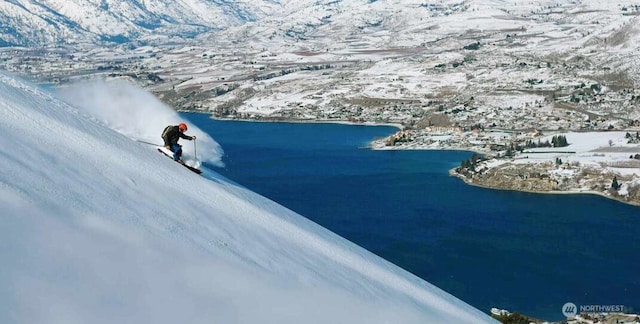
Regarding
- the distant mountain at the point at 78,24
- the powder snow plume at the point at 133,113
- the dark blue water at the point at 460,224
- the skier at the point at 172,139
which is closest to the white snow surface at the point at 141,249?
the skier at the point at 172,139

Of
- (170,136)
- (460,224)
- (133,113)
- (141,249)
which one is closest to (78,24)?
(460,224)

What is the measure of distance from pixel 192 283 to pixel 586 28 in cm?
9608

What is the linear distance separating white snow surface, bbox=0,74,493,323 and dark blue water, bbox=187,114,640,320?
15.7 metres

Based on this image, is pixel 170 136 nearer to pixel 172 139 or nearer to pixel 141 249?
pixel 172 139

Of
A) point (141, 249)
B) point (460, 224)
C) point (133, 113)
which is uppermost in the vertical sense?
point (133, 113)

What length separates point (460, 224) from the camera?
26031 mm

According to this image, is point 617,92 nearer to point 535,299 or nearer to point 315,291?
point 535,299

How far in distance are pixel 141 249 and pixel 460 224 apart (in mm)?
24604

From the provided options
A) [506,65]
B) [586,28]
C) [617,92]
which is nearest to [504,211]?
[617,92]

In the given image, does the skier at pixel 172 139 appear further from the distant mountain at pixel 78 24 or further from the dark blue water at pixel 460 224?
the distant mountain at pixel 78 24

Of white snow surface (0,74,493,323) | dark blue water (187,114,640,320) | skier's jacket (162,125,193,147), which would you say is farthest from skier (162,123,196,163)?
dark blue water (187,114,640,320)

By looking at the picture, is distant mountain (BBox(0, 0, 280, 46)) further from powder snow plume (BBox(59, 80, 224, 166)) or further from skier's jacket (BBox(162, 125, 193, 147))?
skier's jacket (BBox(162, 125, 193, 147))

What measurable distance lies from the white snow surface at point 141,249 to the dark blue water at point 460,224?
1565cm

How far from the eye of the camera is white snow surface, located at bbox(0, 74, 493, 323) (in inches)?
76.6
